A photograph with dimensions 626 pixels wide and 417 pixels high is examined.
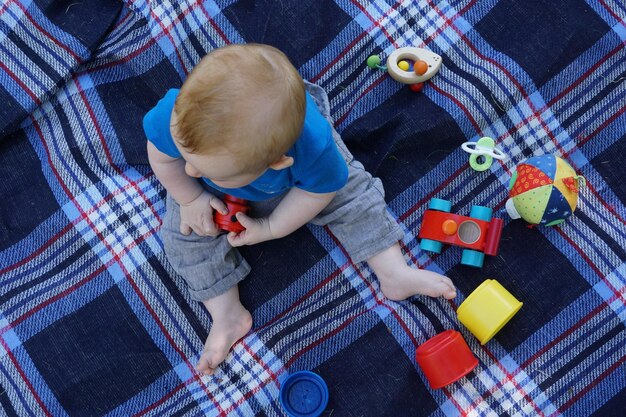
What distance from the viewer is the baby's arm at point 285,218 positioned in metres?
1.10

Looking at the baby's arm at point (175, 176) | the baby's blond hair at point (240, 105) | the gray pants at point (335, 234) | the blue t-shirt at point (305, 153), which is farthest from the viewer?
the gray pants at point (335, 234)

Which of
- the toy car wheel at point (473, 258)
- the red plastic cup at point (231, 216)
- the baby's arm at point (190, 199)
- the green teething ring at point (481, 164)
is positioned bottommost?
the toy car wheel at point (473, 258)

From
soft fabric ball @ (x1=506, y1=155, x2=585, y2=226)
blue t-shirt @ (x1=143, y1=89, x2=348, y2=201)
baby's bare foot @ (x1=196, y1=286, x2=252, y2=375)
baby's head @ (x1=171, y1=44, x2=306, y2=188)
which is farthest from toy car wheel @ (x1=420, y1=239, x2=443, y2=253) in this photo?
baby's head @ (x1=171, y1=44, x2=306, y2=188)

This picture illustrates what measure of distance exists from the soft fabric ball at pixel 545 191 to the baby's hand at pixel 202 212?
22.4 inches

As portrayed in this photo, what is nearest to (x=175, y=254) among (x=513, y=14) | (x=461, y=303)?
(x=461, y=303)

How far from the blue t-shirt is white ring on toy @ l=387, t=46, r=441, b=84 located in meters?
0.31

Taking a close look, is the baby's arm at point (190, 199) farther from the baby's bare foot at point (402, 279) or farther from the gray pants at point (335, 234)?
the baby's bare foot at point (402, 279)

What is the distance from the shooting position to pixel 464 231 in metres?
1.24

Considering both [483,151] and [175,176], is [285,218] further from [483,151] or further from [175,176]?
[483,151]

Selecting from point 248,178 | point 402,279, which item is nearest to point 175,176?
point 248,178

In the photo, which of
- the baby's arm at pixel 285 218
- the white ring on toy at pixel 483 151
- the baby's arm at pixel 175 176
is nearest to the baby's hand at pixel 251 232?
the baby's arm at pixel 285 218

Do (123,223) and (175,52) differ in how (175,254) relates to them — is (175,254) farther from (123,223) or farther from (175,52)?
(175,52)

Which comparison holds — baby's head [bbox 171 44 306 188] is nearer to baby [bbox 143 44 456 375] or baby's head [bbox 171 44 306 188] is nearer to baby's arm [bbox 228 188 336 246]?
baby [bbox 143 44 456 375]

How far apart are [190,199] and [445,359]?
0.56 m
